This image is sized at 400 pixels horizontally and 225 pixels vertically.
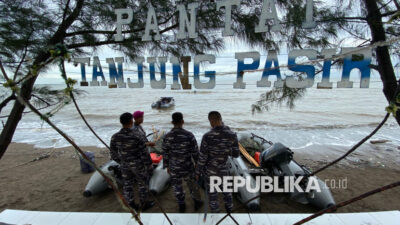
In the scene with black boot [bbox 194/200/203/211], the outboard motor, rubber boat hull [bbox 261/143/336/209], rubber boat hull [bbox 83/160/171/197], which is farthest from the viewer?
rubber boat hull [bbox 83/160/171/197]

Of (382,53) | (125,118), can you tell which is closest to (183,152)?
(125,118)

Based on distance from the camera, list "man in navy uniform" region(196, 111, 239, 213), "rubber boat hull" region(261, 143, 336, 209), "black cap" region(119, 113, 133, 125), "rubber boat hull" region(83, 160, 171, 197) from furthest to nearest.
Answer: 1. "rubber boat hull" region(83, 160, 171, 197)
2. "rubber boat hull" region(261, 143, 336, 209)
3. "black cap" region(119, 113, 133, 125)
4. "man in navy uniform" region(196, 111, 239, 213)

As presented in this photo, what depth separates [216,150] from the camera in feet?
9.87

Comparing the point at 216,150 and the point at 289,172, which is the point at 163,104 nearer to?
the point at 289,172

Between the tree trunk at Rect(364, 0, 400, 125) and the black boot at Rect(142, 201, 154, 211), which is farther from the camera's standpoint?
the black boot at Rect(142, 201, 154, 211)

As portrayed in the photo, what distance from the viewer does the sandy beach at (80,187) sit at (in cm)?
426

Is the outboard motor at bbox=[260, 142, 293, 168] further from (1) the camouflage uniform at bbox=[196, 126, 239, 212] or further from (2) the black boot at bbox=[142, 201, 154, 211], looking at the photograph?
(2) the black boot at bbox=[142, 201, 154, 211]

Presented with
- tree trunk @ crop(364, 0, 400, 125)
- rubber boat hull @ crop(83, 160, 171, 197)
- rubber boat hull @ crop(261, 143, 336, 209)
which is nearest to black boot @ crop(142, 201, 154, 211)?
rubber boat hull @ crop(83, 160, 171, 197)

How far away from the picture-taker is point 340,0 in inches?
97.0

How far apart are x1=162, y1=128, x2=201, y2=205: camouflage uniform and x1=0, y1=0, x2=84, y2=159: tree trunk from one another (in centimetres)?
170

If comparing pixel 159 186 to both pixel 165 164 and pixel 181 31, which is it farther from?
pixel 181 31

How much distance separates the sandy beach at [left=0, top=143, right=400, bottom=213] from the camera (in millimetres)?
4262

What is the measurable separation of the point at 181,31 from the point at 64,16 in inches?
48.1

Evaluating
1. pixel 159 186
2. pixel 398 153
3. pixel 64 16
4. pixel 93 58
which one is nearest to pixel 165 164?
pixel 159 186
